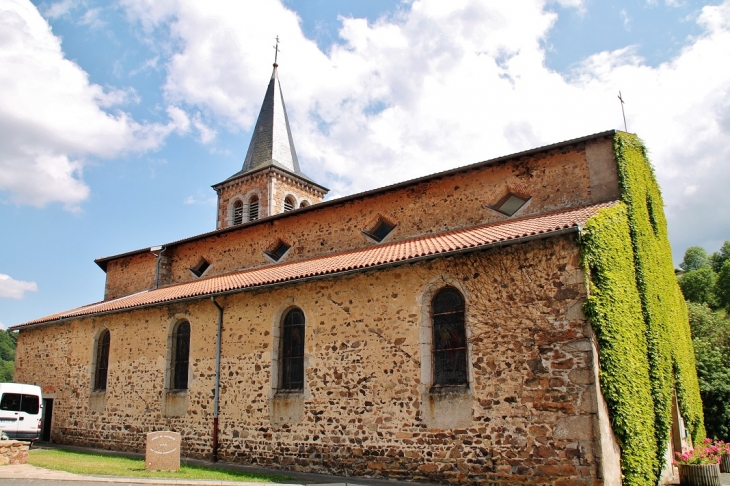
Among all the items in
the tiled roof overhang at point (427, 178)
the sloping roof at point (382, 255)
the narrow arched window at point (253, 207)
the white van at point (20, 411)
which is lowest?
the white van at point (20, 411)

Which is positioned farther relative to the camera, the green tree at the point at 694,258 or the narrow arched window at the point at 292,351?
the green tree at the point at 694,258

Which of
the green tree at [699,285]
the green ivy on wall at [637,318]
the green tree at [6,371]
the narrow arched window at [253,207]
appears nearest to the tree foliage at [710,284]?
the green tree at [699,285]

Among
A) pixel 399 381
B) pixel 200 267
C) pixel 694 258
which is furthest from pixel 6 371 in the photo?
pixel 694 258

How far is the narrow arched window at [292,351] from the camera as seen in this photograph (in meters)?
13.2

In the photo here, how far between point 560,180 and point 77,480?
11.9 metres

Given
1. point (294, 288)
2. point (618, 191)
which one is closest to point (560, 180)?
point (618, 191)

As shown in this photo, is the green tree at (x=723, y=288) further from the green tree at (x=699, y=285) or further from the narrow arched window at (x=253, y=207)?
the narrow arched window at (x=253, y=207)

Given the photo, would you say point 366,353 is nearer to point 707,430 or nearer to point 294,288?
point 294,288

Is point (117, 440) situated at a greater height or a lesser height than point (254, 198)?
lesser

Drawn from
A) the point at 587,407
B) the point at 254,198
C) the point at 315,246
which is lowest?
the point at 587,407

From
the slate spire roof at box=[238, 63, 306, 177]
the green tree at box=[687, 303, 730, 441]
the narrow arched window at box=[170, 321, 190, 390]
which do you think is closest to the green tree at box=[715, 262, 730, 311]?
the green tree at box=[687, 303, 730, 441]

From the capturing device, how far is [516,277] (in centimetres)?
1041

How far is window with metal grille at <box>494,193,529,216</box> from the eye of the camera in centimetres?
1350

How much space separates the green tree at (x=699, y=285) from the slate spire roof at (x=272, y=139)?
36.6m
